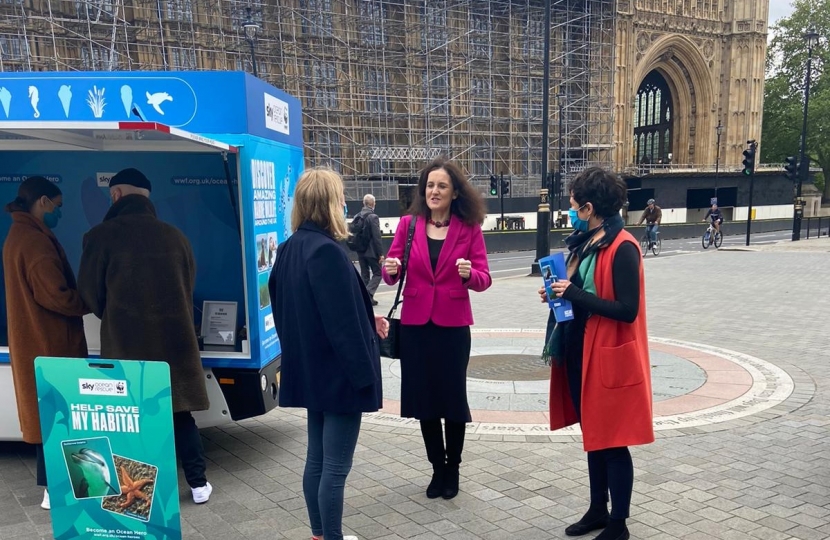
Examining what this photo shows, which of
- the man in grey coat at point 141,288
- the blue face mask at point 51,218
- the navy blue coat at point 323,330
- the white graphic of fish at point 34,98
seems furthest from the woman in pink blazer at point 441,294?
the white graphic of fish at point 34,98

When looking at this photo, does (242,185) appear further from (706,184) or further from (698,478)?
(706,184)

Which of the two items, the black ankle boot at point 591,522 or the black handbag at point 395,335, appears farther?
the black handbag at point 395,335

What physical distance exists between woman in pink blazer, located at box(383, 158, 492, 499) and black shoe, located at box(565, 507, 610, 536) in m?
0.79

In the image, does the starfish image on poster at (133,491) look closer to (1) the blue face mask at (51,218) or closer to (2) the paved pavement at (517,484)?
(2) the paved pavement at (517,484)

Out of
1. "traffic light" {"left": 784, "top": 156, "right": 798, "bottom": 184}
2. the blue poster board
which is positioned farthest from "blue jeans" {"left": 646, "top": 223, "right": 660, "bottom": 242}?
the blue poster board

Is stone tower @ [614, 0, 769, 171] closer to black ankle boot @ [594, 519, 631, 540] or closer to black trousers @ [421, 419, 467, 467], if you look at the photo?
black trousers @ [421, 419, 467, 467]

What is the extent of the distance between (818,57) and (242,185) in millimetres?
69003

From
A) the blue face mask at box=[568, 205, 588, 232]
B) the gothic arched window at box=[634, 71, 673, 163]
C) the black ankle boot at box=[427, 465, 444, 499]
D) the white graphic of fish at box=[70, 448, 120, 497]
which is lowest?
the black ankle boot at box=[427, 465, 444, 499]

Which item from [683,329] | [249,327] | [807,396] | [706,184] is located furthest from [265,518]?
[706,184]

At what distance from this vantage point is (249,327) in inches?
170

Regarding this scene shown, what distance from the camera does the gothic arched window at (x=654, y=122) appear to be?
62638 mm

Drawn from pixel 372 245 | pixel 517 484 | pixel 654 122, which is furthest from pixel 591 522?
pixel 654 122

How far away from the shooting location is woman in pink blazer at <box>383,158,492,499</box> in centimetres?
361

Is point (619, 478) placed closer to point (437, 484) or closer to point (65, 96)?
point (437, 484)
